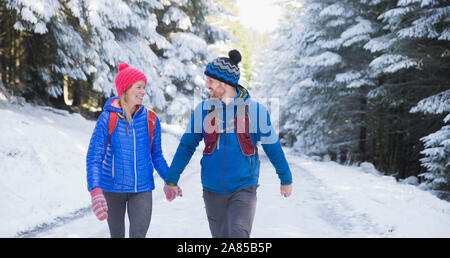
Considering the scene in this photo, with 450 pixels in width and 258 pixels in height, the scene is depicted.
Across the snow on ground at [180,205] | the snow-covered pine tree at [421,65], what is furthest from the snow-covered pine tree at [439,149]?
the snow on ground at [180,205]

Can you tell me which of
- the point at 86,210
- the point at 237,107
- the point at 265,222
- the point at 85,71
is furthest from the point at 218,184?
the point at 85,71

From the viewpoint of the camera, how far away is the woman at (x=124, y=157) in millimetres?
3426

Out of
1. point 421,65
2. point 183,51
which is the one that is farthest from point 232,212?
point 183,51

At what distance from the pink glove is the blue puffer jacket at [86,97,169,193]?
0.39ft

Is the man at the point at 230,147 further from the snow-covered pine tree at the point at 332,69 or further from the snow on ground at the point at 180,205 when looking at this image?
the snow-covered pine tree at the point at 332,69

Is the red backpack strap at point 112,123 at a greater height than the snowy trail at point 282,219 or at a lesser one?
greater

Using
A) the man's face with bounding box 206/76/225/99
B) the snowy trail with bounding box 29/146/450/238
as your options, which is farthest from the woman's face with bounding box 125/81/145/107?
the snowy trail with bounding box 29/146/450/238

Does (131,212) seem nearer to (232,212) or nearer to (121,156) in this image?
(121,156)

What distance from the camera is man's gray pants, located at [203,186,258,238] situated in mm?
3275

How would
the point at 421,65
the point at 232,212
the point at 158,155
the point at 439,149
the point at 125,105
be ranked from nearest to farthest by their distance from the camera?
1. the point at 232,212
2. the point at 125,105
3. the point at 158,155
4. the point at 439,149
5. the point at 421,65

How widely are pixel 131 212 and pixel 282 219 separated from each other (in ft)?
12.4

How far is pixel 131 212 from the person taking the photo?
3512mm

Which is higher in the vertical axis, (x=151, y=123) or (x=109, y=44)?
(x=109, y=44)

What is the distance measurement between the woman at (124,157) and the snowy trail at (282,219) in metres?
2.08
